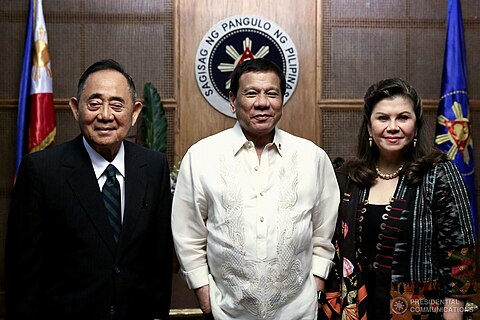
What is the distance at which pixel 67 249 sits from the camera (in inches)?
80.7

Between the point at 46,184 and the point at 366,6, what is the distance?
2819 millimetres

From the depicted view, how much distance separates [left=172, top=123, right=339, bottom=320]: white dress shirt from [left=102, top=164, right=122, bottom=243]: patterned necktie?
26 cm

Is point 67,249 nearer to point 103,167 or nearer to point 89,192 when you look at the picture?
point 89,192

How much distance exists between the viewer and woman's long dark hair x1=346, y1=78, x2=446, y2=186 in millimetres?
2307

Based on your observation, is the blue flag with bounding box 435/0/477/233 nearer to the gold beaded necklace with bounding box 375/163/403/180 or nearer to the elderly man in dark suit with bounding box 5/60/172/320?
the gold beaded necklace with bounding box 375/163/403/180

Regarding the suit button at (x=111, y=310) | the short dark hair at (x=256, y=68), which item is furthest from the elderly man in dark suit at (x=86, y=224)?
→ the short dark hair at (x=256, y=68)

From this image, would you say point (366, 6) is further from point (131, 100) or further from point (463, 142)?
point (131, 100)

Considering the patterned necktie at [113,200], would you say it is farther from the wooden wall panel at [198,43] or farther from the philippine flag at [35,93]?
the wooden wall panel at [198,43]

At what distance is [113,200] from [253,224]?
486 millimetres

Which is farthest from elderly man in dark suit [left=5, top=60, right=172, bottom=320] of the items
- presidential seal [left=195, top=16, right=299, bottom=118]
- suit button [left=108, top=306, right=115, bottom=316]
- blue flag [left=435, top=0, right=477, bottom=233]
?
blue flag [left=435, top=0, right=477, bottom=233]

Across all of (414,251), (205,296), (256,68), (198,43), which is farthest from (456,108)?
(205,296)

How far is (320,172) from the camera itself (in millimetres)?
2375

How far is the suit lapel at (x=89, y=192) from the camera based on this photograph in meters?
2.05

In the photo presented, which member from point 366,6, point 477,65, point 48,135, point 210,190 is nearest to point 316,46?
point 366,6
